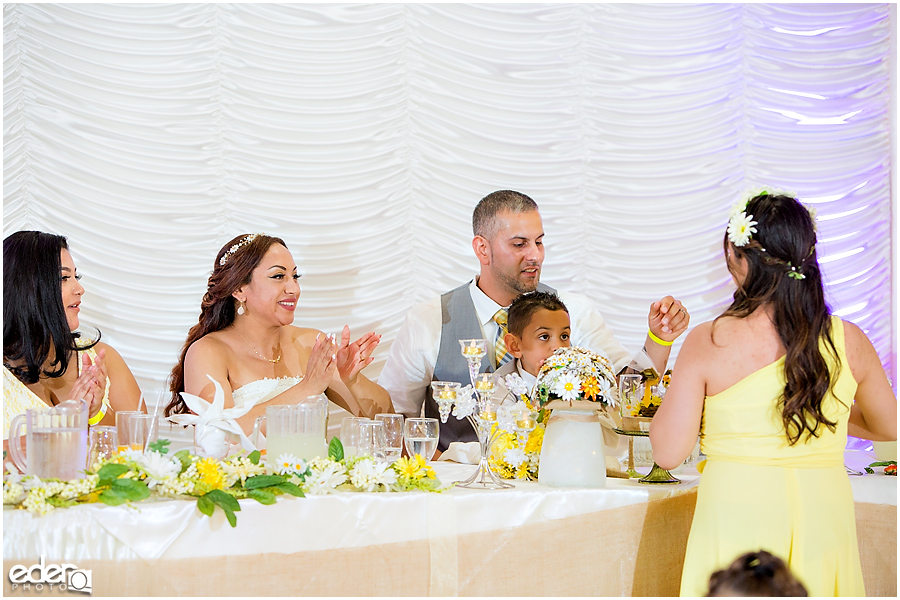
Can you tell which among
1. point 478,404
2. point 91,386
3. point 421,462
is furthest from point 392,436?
point 91,386

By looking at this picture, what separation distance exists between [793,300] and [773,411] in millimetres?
317

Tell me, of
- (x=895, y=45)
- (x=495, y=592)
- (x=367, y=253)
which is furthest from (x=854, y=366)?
(x=895, y=45)

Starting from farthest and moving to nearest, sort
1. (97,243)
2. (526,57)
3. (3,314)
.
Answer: (526,57) < (97,243) < (3,314)

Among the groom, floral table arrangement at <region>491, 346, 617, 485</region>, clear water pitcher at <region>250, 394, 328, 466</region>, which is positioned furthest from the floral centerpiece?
the groom

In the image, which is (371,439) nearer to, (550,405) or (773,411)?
(550,405)

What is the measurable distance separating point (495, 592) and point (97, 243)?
3.39 m

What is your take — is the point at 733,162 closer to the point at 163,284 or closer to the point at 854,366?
the point at 854,366

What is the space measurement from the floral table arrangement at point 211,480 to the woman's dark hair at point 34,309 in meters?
1.13

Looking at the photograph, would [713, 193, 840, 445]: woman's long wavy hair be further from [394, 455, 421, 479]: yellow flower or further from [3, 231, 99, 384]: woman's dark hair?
[3, 231, 99, 384]: woman's dark hair

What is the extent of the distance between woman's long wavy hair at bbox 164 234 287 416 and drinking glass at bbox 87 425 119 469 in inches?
57.9

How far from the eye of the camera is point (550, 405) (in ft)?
8.75

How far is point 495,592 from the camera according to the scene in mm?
2523

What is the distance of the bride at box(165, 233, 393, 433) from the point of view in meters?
3.80

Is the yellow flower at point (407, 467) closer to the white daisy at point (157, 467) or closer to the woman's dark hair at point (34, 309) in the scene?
the white daisy at point (157, 467)
